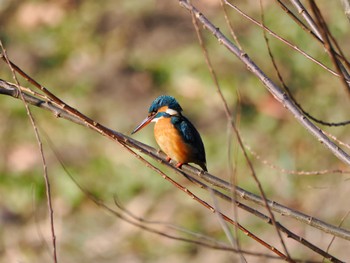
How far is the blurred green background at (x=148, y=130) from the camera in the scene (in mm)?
6480

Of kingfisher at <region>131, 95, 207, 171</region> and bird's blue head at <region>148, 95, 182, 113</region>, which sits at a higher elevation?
bird's blue head at <region>148, 95, 182, 113</region>

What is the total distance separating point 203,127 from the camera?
723cm

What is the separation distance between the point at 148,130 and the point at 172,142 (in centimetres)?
312

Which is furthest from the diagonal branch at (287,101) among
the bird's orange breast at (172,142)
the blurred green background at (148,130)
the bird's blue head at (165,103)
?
the blurred green background at (148,130)

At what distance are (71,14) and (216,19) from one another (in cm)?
201

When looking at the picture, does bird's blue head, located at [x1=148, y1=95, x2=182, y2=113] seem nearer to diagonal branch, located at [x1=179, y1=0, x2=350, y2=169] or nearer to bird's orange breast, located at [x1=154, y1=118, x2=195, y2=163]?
bird's orange breast, located at [x1=154, y1=118, x2=195, y2=163]

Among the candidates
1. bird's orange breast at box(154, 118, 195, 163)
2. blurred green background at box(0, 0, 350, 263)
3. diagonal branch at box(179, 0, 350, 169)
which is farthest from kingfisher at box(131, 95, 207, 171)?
blurred green background at box(0, 0, 350, 263)

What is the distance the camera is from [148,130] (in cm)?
719

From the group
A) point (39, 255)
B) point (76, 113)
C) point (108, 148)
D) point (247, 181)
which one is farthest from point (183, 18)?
point (76, 113)

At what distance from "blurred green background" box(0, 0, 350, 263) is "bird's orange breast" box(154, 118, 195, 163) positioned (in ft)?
6.42

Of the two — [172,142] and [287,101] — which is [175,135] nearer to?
[172,142]

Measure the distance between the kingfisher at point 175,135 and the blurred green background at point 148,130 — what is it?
1874mm

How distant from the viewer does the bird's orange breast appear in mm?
4008

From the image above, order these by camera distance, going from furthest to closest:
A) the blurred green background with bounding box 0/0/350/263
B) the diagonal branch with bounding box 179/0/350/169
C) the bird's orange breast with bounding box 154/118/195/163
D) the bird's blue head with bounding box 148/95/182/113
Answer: the blurred green background with bounding box 0/0/350/263, the bird's blue head with bounding box 148/95/182/113, the bird's orange breast with bounding box 154/118/195/163, the diagonal branch with bounding box 179/0/350/169
